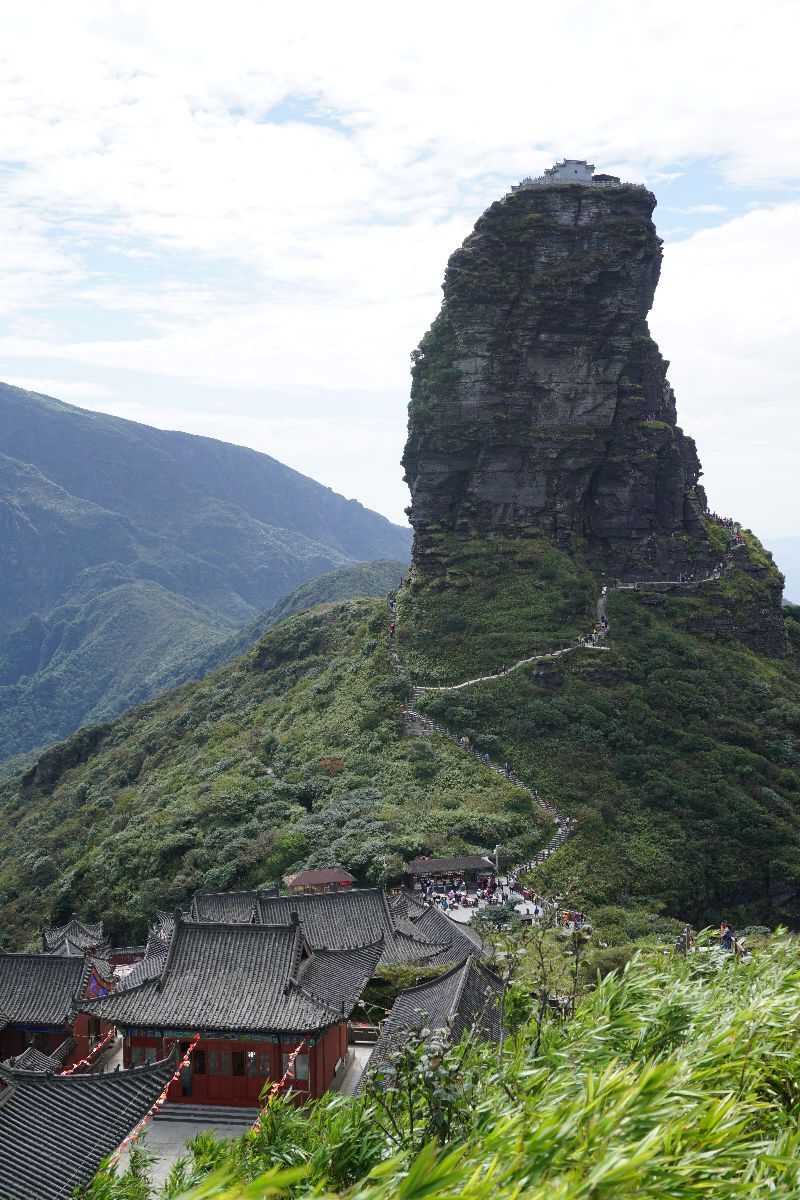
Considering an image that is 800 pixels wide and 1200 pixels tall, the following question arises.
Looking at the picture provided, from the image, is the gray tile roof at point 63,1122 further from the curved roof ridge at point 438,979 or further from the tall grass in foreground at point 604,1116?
the curved roof ridge at point 438,979

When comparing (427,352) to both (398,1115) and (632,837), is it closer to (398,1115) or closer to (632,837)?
(632,837)

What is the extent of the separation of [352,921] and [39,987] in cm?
1233

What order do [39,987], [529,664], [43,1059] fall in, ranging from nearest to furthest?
[43,1059]
[39,987]
[529,664]

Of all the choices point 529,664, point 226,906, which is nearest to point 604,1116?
point 226,906

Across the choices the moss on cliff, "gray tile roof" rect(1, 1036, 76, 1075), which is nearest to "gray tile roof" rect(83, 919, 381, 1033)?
"gray tile roof" rect(1, 1036, 76, 1075)

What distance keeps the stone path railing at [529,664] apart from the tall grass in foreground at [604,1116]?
1470 inches

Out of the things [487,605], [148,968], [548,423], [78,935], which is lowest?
[78,935]

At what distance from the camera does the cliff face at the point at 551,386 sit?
263 ft

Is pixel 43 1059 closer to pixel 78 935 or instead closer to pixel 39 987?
pixel 39 987

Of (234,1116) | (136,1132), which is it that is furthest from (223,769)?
(136,1132)

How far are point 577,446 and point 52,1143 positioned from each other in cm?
6770

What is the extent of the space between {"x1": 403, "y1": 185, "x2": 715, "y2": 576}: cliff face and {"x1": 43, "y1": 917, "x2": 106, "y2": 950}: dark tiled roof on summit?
41.1 metres

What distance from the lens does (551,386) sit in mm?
80500

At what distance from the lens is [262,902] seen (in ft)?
136
